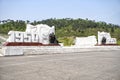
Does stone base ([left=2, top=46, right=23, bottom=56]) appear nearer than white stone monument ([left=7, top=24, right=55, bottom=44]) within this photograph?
Yes

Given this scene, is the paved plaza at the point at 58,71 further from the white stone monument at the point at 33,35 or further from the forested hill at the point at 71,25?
the forested hill at the point at 71,25

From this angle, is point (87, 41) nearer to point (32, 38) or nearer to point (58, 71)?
point (32, 38)

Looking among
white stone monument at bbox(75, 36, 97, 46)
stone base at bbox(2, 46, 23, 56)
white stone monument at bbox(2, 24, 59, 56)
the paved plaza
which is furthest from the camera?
white stone monument at bbox(75, 36, 97, 46)

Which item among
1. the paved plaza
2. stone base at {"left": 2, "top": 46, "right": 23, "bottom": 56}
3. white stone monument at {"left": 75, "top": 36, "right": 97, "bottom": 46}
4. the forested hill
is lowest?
the paved plaza

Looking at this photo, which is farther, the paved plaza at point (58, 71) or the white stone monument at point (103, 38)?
the white stone monument at point (103, 38)

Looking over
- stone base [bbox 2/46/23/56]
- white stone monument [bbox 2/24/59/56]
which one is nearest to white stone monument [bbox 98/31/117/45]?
white stone monument [bbox 2/24/59/56]

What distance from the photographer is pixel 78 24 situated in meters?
87.5

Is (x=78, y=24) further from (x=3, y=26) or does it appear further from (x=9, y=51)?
(x=9, y=51)

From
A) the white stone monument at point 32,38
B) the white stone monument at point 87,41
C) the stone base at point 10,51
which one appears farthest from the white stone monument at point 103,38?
the stone base at point 10,51

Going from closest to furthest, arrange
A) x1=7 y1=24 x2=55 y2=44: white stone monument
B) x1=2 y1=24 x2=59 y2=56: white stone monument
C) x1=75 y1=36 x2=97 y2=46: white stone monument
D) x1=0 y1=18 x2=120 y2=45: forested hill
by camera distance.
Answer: x1=2 y1=24 x2=59 y2=56: white stone monument < x1=7 y1=24 x2=55 y2=44: white stone monument < x1=75 y1=36 x2=97 y2=46: white stone monument < x1=0 y1=18 x2=120 y2=45: forested hill

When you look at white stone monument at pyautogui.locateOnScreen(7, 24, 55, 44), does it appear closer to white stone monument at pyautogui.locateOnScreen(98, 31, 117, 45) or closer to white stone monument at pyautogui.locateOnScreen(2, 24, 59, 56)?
white stone monument at pyautogui.locateOnScreen(2, 24, 59, 56)

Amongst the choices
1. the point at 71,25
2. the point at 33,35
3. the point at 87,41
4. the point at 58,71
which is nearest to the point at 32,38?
the point at 33,35

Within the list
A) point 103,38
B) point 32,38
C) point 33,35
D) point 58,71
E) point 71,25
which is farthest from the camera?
point 71,25

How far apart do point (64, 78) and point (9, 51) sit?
10.8 m
